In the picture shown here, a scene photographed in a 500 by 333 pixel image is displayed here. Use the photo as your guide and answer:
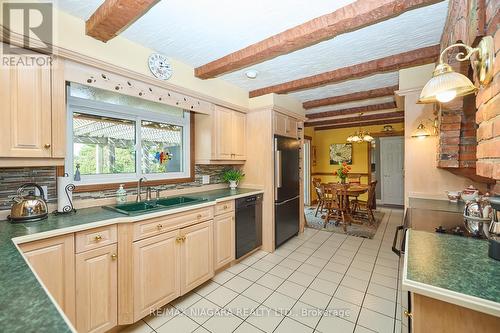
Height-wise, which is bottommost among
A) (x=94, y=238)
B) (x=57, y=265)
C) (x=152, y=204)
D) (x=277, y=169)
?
(x=57, y=265)

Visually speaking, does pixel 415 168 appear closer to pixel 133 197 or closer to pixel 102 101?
pixel 133 197

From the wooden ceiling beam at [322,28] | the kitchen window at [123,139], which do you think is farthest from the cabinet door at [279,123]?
the kitchen window at [123,139]

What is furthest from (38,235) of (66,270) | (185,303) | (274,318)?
(274,318)

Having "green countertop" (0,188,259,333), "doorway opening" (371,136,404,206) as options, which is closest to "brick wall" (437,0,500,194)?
"green countertop" (0,188,259,333)

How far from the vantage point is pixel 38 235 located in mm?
1294

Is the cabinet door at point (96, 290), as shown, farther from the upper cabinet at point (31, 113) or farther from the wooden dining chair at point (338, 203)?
the wooden dining chair at point (338, 203)

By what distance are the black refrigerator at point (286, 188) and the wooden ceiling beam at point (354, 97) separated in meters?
0.84

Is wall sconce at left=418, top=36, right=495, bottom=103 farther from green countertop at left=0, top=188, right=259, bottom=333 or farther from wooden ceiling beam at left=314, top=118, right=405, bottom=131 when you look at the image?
wooden ceiling beam at left=314, top=118, right=405, bottom=131

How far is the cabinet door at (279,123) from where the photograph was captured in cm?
328

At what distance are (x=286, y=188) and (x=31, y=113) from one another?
291cm

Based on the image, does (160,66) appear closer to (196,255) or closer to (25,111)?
(25,111)

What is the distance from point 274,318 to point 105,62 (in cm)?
260

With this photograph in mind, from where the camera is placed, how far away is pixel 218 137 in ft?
9.73

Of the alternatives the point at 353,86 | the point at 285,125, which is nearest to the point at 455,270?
the point at 285,125
